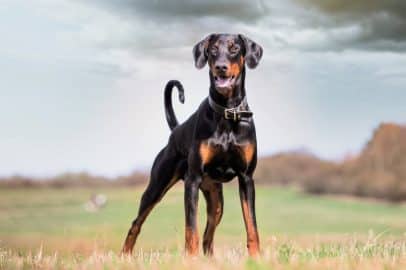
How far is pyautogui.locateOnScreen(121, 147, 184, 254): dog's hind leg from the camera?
657 centimetres

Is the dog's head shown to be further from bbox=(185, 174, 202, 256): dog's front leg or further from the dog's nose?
bbox=(185, 174, 202, 256): dog's front leg

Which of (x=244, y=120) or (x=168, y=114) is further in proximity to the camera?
(x=168, y=114)

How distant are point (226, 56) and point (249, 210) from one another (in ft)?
3.94

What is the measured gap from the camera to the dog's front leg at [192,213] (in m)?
5.96

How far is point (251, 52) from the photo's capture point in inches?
233

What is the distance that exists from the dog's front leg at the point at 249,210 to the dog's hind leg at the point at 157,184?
734mm

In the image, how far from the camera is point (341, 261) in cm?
557

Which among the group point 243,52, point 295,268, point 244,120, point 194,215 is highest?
point 243,52

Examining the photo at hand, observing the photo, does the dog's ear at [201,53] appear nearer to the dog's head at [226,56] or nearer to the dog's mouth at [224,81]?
the dog's head at [226,56]

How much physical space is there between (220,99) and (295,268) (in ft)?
4.67

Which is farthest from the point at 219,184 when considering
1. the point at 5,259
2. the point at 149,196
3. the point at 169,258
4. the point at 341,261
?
the point at 5,259

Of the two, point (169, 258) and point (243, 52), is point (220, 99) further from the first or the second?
point (169, 258)

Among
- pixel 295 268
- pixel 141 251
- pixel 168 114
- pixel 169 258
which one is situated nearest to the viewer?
pixel 295 268

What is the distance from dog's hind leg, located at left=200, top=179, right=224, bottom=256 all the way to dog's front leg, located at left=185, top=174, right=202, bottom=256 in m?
0.67
